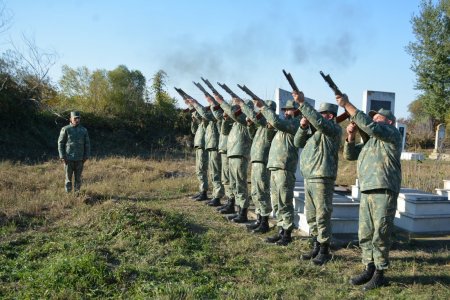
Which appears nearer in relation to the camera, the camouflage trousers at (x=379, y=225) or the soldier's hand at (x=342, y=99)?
the camouflage trousers at (x=379, y=225)

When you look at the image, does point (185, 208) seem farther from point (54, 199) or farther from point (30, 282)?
point (30, 282)

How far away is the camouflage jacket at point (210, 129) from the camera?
10.2 metres

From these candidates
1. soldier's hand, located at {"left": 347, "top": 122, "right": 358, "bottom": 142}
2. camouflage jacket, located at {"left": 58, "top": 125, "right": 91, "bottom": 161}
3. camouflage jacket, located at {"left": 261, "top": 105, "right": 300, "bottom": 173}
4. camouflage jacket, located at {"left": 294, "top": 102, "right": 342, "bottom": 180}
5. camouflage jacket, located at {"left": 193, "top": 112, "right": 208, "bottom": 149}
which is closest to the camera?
soldier's hand, located at {"left": 347, "top": 122, "right": 358, "bottom": 142}

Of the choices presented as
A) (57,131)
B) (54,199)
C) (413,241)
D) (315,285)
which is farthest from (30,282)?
(57,131)

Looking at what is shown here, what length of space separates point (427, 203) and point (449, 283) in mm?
2682

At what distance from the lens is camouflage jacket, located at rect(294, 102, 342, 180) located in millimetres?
5914

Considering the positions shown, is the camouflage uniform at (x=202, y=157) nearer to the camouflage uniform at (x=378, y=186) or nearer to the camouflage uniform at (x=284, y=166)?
the camouflage uniform at (x=284, y=166)

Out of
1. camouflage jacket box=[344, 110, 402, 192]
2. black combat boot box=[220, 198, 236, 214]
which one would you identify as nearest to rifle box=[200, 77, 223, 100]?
black combat boot box=[220, 198, 236, 214]

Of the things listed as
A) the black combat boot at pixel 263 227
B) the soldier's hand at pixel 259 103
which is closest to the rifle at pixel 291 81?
the soldier's hand at pixel 259 103

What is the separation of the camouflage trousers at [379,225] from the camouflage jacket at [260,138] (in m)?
2.73

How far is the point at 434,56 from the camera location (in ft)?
83.3

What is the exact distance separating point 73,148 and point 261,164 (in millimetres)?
4791

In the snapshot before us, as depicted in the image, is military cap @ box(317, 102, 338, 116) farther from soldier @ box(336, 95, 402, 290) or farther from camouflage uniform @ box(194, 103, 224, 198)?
camouflage uniform @ box(194, 103, 224, 198)

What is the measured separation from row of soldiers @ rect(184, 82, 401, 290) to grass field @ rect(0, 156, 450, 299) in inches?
16.1
